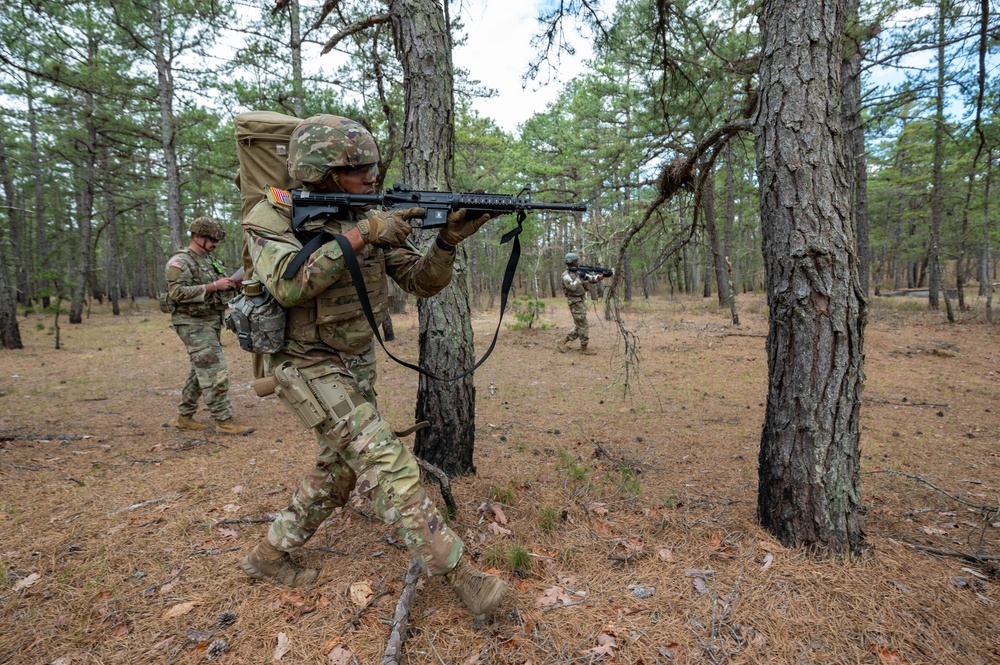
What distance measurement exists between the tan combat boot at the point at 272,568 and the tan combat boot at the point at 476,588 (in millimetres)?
927

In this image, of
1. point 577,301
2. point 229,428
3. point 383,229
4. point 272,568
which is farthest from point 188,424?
point 577,301

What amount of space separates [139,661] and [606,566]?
7.87 ft

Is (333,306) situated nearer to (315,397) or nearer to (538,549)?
(315,397)

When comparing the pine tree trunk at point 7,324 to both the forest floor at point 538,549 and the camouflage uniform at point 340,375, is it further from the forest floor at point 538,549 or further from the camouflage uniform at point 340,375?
the camouflage uniform at point 340,375

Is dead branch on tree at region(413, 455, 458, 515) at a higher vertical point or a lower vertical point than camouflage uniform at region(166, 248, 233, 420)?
lower

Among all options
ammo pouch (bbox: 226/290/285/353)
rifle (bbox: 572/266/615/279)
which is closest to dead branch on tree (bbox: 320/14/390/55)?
ammo pouch (bbox: 226/290/285/353)

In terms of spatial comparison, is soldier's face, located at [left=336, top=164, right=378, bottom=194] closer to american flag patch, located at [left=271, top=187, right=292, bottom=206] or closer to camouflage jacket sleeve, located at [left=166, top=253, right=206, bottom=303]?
american flag patch, located at [left=271, top=187, right=292, bottom=206]

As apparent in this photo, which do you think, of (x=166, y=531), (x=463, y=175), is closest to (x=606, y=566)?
(x=166, y=531)

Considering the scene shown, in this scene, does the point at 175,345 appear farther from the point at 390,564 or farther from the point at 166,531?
the point at 390,564

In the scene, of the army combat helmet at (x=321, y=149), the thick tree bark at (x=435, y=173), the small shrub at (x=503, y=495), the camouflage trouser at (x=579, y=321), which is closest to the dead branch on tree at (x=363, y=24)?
the thick tree bark at (x=435, y=173)

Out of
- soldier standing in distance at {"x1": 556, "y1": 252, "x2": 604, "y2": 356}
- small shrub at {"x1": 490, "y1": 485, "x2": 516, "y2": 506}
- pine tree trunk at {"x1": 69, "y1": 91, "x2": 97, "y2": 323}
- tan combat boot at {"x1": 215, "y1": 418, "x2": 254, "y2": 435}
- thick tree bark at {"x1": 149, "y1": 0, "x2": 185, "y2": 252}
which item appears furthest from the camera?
pine tree trunk at {"x1": 69, "y1": 91, "x2": 97, "y2": 323}

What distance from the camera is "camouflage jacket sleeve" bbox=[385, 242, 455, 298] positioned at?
2771 millimetres

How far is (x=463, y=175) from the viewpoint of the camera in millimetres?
19203

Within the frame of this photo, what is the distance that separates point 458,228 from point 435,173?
4.14 ft
